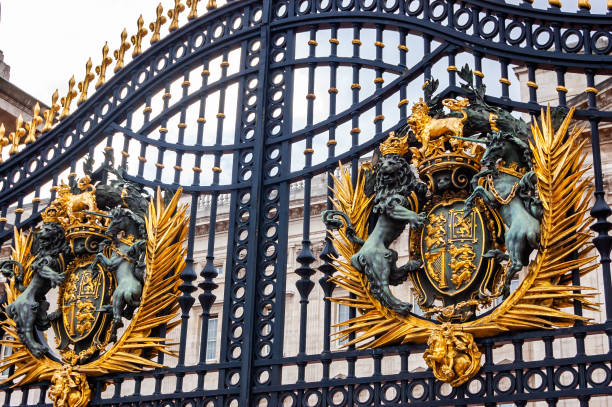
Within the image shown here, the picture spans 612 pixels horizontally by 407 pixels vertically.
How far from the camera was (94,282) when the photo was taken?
32.7 feet

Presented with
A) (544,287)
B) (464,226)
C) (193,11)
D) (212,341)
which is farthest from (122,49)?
(212,341)

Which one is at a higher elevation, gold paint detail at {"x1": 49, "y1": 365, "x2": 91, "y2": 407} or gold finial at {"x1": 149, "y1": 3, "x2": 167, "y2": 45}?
gold finial at {"x1": 149, "y1": 3, "x2": 167, "y2": 45}

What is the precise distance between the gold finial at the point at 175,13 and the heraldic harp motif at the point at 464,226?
3366 mm

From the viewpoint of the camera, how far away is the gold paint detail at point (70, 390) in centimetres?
956

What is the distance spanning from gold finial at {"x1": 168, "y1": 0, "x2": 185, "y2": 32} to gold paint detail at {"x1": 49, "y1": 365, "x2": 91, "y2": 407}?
4.05 meters

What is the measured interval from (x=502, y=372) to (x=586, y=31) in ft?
10.5

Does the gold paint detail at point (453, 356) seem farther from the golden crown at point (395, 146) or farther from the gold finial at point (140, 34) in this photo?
the gold finial at point (140, 34)

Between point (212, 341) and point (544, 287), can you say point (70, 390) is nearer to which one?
point (544, 287)

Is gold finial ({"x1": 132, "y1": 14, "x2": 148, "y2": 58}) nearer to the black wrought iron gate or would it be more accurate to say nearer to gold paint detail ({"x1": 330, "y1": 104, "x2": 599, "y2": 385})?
the black wrought iron gate

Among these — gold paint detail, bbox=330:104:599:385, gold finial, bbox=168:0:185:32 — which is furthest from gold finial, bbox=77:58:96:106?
gold paint detail, bbox=330:104:599:385

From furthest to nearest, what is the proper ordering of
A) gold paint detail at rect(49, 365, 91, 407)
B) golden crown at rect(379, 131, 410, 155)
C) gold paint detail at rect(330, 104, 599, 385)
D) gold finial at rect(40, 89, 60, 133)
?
gold finial at rect(40, 89, 60, 133), gold paint detail at rect(49, 365, 91, 407), golden crown at rect(379, 131, 410, 155), gold paint detail at rect(330, 104, 599, 385)

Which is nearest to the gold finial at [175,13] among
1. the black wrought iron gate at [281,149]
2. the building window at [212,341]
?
the black wrought iron gate at [281,149]

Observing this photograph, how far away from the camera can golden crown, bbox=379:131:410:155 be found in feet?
28.9

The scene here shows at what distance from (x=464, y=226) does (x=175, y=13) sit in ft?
15.4
